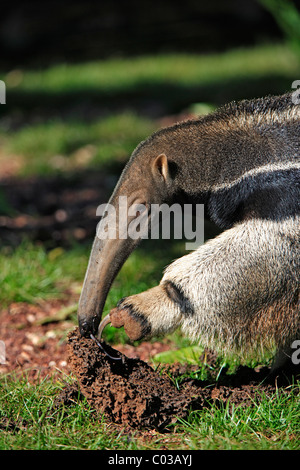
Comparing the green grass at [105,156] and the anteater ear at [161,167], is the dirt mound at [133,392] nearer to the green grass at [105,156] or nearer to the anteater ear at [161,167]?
the green grass at [105,156]

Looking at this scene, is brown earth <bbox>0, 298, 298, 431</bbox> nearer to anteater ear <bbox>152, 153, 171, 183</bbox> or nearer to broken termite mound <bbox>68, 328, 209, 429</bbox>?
broken termite mound <bbox>68, 328, 209, 429</bbox>

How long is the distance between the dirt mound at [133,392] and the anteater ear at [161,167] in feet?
3.27

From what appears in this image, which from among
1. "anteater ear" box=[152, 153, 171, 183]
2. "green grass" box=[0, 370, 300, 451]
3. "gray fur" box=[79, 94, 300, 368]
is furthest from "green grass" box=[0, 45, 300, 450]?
"anteater ear" box=[152, 153, 171, 183]

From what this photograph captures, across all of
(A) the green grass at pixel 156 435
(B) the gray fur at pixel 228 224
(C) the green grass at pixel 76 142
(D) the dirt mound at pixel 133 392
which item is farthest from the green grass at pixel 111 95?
(A) the green grass at pixel 156 435

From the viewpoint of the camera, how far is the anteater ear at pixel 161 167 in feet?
11.6

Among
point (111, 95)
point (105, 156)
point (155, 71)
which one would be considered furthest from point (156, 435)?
point (155, 71)

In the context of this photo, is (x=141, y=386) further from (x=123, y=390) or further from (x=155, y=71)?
(x=155, y=71)

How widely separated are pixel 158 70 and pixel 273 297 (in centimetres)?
1022

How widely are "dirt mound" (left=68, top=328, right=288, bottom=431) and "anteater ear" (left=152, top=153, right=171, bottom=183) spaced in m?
1.00

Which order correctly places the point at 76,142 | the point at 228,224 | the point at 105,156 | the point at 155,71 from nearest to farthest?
the point at 228,224 → the point at 105,156 → the point at 76,142 → the point at 155,71

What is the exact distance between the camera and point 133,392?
3.55 metres

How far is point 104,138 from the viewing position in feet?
30.9

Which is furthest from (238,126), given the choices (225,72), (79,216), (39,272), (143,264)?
(225,72)

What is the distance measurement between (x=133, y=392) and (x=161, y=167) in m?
1.23
